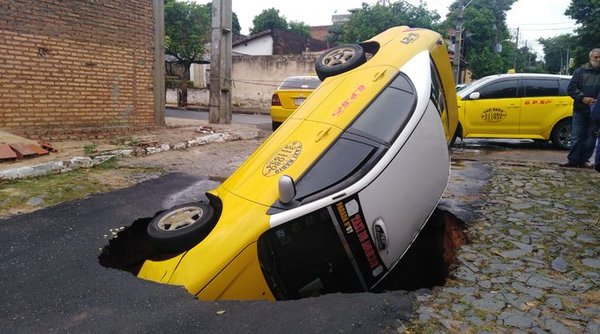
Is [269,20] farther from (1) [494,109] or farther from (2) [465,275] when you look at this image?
(2) [465,275]

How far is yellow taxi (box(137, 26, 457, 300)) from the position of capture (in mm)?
2783

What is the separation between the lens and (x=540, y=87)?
8883 mm

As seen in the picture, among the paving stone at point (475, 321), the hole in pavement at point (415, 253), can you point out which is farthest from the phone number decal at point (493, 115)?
the paving stone at point (475, 321)

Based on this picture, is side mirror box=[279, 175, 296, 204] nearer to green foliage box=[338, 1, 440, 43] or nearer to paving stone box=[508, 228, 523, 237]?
paving stone box=[508, 228, 523, 237]

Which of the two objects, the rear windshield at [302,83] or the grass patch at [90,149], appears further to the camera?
the rear windshield at [302,83]

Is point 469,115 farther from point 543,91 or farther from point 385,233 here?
point 385,233

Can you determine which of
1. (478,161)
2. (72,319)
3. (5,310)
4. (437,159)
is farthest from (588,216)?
(5,310)

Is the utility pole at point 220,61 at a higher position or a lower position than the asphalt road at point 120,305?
higher

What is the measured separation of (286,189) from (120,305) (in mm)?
1232

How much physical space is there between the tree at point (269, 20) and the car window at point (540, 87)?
37.3 meters

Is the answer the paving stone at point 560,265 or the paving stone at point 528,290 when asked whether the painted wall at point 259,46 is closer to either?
the paving stone at point 560,265

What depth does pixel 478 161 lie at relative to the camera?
7.39 meters

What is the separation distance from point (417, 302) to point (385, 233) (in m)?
0.59

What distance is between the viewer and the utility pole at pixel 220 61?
1138 cm
